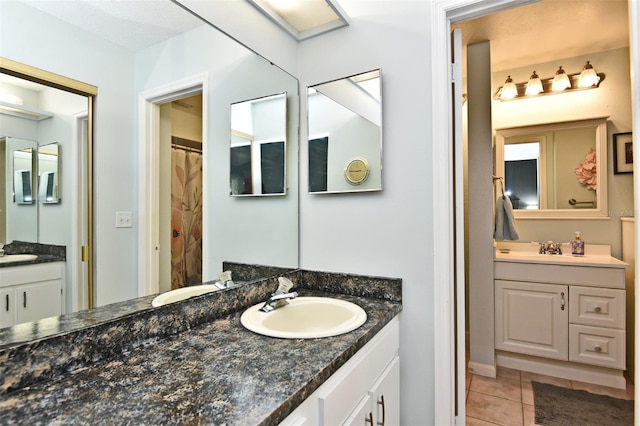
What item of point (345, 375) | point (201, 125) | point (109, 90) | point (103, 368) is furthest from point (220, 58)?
point (345, 375)

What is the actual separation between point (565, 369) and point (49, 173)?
3.09 meters

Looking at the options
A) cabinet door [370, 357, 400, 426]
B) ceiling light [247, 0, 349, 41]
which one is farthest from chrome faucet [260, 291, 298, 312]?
ceiling light [247, 0, 349, 41]

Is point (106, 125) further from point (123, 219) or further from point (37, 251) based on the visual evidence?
point (37, 251)

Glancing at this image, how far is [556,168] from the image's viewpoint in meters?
2.68

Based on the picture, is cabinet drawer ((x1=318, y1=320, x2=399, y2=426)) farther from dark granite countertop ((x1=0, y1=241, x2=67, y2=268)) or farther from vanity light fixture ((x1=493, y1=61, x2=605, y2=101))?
vanity light fixture ((x1=493, y1=61, x2=605, y2=101))

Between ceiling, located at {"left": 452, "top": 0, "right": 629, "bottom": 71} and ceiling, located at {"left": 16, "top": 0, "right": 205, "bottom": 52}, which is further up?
ceiling, located at {"left": 452, "top": 0, "right": 629, "bottom": 71}

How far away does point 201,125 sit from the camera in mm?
1204

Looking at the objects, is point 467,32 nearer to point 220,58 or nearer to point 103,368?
point 220,58

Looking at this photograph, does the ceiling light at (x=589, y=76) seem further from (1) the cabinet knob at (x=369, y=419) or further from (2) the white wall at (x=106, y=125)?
(2) the white wall at (x=106, y=125)

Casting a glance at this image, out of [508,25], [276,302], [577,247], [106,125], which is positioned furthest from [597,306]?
[106,125]

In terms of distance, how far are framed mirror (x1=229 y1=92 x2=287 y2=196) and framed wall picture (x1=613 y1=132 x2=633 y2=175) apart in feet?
8.57

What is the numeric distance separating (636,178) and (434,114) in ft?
2.22

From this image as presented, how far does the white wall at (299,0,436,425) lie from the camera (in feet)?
4.30

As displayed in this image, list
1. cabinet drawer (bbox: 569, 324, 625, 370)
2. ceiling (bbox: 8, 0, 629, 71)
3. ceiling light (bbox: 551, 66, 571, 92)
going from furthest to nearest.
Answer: ceiling light (bbox: 551, 66, 571, 92) → cabinet drawer (bbox: 569, 324, 625, 370) → ceiling (bbox: 8, 0, 629, 71)
